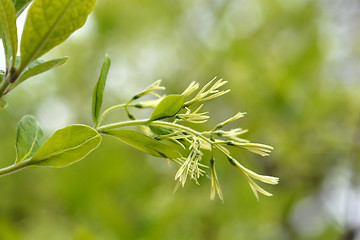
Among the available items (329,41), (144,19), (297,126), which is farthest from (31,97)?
(329,41)

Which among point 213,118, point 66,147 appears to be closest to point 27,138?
point 66,147

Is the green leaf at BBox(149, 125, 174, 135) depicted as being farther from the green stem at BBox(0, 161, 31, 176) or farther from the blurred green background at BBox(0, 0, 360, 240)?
the blurred green background at BBox(0, 0, 360, 240)

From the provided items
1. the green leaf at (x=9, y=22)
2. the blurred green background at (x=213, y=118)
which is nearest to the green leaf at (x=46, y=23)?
the green leaf at (x=9, y=22)

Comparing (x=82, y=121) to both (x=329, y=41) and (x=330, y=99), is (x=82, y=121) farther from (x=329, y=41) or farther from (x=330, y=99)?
(x=329, y=41)

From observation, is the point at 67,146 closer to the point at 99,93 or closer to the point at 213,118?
the point at 99,93

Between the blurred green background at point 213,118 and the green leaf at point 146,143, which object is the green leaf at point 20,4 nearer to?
the green leaf at point 146,143
